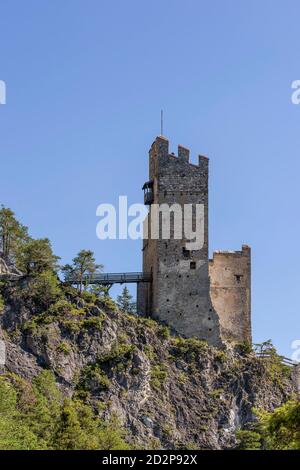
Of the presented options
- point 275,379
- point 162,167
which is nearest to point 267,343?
point 275,379

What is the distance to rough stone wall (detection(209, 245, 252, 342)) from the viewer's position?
9831cm

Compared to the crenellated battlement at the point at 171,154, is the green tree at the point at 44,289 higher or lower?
lower

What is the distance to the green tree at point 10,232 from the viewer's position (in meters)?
96.8

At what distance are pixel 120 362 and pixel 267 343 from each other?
15323 millimetres

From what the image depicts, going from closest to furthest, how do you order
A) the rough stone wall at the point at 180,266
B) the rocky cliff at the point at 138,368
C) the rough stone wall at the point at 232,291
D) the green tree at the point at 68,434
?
the green tree at the point at 68,434 < the rocky cliff at the point at 138,368 < the rough stone wall at the point at 180,266 < the rough stone wall at the point at 232,291

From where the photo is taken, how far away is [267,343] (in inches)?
3900

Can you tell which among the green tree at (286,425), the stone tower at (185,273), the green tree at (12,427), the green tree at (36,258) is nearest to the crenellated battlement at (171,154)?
the stone tower at (185,273)

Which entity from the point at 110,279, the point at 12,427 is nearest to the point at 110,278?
the point at 110,279

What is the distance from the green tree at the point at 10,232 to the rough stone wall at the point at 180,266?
451 inches

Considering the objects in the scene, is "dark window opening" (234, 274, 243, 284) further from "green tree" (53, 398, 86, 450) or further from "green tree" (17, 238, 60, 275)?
"green tree" (53, 398, 86, 450)

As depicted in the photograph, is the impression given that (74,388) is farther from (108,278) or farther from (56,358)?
(108,278)

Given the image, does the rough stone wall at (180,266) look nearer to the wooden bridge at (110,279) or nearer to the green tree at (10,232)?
the wooden bridge at (110,279)

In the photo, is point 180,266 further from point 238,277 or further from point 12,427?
point 12,427
